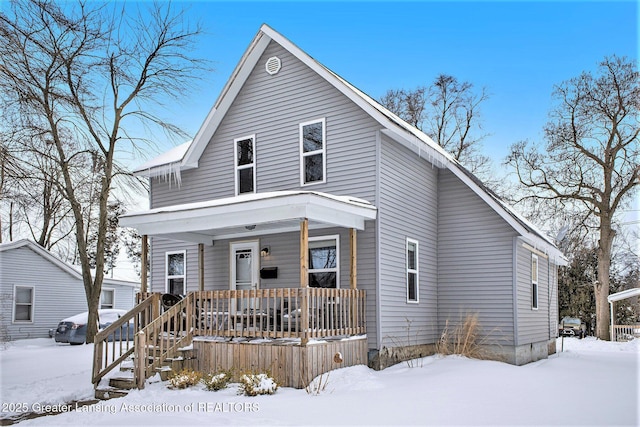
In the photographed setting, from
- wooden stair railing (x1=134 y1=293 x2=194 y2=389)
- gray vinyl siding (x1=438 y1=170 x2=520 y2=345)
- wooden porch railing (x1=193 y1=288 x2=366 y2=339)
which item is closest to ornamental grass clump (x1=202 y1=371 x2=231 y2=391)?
wooden porch railing (x1=193 y1=288 x2=366 y2=339)

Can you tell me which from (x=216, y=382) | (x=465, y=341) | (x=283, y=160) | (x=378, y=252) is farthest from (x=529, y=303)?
(x=216, y=382)

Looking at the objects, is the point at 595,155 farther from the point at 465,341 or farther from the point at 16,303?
the point at 16,303

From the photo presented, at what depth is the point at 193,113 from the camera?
70.5 feet

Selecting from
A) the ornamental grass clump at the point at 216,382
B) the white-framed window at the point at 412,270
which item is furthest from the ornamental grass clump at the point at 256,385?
the white-framed window at the point at 412,270

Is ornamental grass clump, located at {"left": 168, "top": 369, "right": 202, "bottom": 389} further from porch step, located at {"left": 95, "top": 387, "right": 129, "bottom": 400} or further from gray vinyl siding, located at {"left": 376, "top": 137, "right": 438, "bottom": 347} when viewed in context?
gray vinyl siding, located at {"left": 376, "top": 137, "right": 438, "bottom": 347}

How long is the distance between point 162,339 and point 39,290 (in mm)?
15543

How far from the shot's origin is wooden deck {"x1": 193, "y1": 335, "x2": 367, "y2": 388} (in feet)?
34.1

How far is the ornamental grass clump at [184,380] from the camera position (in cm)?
1020

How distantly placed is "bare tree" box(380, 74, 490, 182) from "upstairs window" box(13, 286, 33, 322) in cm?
1867

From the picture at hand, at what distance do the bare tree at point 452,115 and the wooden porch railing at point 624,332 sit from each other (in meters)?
8.77

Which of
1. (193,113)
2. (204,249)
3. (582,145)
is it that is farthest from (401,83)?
(204,249)

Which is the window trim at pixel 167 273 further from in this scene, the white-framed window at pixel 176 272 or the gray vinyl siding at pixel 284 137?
the gray vinyl siding at pixel 284 137

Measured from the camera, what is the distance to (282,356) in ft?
34.7

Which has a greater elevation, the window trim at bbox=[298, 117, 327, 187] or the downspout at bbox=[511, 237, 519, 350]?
the window trim at bbox=[298, 117, 327, 187]
